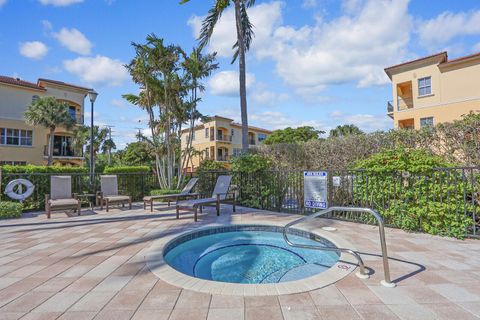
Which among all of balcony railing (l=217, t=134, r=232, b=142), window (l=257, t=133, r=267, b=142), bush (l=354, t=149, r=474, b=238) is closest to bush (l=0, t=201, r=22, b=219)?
bush (l=354, t=149, r=474, b=238)

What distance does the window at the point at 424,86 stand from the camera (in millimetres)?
19611

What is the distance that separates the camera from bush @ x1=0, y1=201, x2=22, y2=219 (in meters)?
7.43

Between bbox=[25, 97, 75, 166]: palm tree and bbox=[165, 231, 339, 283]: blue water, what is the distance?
956 inches

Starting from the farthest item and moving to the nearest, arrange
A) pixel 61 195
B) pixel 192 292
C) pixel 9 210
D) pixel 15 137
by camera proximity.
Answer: pixel 15 137 < pixel 61 195 < pixel 9 210 < pixel 192 292

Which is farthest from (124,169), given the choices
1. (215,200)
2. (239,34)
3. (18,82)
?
(18,82)

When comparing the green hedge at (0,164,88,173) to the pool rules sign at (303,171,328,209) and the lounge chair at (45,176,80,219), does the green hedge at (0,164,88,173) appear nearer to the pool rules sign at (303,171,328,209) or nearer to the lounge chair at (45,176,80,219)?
the lounge chair at (45,176,80,219)

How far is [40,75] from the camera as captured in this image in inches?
1006

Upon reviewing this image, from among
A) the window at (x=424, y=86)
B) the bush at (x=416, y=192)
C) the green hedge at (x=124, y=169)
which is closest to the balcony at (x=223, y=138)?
the window at (x=424, y=86)

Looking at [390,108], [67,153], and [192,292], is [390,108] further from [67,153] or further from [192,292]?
[67,153]

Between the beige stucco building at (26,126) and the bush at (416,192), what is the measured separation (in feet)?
97.1

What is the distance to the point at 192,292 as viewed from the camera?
2859 mm

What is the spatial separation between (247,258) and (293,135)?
37236mm

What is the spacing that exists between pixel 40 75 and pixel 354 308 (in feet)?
106

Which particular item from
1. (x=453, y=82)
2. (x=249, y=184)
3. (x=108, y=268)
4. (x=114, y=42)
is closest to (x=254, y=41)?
(x=114, y=42)
